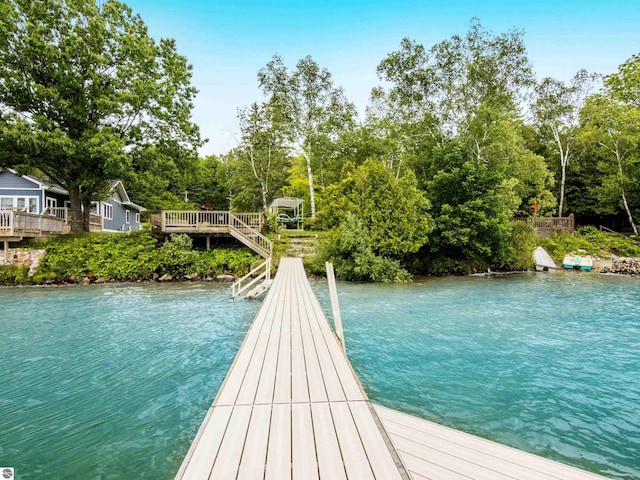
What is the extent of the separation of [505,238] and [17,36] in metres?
27.8

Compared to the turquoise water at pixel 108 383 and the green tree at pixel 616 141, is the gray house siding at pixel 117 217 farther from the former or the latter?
the green tree at pixel 616 141

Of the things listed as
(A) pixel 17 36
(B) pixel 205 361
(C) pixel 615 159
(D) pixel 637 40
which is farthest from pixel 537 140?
(A) pixel 17 36

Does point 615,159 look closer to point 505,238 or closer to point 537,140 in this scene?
point 537,140

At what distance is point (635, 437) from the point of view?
4.06m

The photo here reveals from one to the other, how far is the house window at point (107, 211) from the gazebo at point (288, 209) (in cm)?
1343

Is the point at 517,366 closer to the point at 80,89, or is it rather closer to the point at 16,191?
the point at 80,89

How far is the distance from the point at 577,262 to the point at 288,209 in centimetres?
2419

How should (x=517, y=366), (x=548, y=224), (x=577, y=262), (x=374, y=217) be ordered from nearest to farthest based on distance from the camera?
1. (x=517, y=366)
2. (x=374, y=217)
3. (x=577, y=262)
4. (x=548, y=224)

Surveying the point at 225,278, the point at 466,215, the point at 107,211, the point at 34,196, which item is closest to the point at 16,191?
the point at 34,196

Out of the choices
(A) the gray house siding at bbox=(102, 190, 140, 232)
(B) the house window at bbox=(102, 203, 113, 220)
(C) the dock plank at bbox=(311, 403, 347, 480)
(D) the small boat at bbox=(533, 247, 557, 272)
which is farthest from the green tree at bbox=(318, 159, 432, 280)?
(B) the house window at bbox=(102, 203, 113, 220)

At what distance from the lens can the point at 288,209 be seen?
3472 cm

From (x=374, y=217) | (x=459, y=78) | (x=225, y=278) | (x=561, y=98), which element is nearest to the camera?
(x=374, y=217)

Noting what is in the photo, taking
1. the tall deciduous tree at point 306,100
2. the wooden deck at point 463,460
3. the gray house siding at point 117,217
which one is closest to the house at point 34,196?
the gray house siding at point 117,217

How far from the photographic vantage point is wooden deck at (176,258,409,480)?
2.20 m
